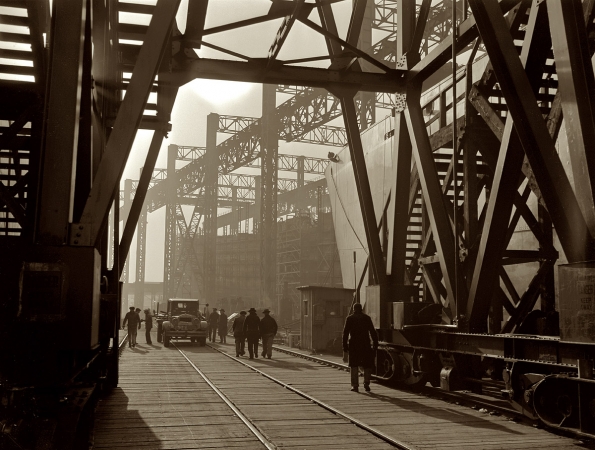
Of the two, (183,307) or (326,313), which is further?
(183,307)

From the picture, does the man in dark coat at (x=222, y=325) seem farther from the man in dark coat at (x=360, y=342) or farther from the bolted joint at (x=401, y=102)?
the bolted joint at (x=401, y=102)

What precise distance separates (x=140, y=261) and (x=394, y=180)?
64.3 meters

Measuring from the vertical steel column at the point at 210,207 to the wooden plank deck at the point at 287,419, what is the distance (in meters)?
35.8

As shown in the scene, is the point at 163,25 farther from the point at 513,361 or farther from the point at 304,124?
the point at 304,124

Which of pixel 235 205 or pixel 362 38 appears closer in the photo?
pixel 362 38

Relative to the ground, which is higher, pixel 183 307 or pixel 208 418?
pixel 183 307

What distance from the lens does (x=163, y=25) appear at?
18.6ft

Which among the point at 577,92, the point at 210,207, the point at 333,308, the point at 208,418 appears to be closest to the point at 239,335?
the point at 333,308

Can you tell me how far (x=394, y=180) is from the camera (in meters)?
11.9

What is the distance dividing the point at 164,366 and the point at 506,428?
11677 mm

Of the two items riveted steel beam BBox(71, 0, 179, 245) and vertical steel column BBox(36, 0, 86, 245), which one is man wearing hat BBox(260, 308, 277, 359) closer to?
riveted steel beam BBox(71, 0, 179, 245)

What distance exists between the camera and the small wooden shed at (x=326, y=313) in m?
22.8

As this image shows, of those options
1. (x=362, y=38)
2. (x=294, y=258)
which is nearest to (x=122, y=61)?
(x=362, y=38)

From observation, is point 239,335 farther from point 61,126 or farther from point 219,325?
point 61,126
